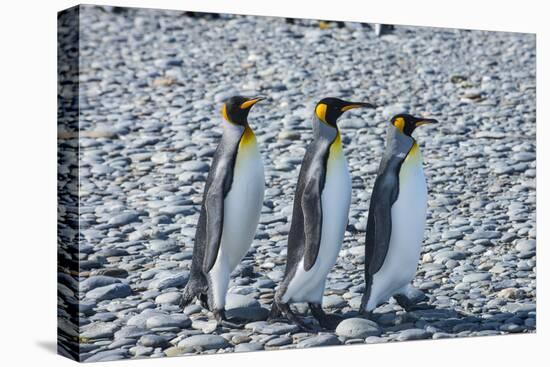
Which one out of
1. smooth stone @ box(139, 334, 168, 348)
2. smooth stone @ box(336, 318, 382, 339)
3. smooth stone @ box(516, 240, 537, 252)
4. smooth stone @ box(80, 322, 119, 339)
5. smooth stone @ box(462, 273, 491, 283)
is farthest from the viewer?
smooth stone @ box(516, 240, 537, 252)

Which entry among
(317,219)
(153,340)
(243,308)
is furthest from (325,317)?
(153,340)

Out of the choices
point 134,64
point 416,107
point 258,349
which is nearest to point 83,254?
point 258,349

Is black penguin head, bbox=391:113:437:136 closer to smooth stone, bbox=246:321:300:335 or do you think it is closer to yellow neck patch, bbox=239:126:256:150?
yellow neck patch, bbox=239:126:256:150

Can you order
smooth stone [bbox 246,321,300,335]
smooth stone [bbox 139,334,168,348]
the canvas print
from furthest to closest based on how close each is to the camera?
smooth stone [bbox 246,321,300,335] < the canvas print < smooth stone [bbox 139,334,168,348]

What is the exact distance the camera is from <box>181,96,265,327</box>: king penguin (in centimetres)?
552

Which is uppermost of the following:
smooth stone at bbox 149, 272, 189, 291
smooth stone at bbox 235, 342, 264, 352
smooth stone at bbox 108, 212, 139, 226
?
smooth stone at bbox 108, 212, 139, 226

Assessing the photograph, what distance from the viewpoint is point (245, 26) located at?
6.44m

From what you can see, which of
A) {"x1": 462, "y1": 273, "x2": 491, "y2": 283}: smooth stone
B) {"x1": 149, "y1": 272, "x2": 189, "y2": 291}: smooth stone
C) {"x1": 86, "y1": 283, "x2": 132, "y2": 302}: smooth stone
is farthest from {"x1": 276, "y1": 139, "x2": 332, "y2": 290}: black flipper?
{"x1": 462, "y1": 273, "x2": 491, "y2": 283}: smooth stone

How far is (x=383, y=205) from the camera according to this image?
19.0 ft

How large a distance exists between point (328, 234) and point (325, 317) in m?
0.46

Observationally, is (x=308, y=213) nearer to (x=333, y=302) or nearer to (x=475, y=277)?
(x=333, y=302)

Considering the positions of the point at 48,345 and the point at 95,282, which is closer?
the point at 95,282

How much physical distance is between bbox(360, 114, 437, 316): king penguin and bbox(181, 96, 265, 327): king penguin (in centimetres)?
67

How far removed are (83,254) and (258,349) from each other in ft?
3.32
